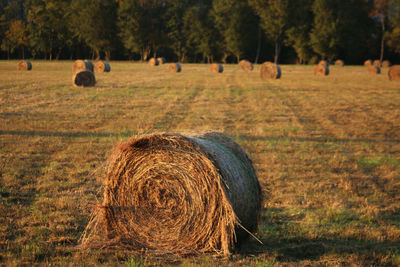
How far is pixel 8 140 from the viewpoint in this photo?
31.1ft

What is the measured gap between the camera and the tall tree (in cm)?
6812

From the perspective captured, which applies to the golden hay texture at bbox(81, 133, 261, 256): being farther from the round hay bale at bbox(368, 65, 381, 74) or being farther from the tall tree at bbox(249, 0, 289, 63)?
the tall tree at bbox(249, 0, 289, 63)

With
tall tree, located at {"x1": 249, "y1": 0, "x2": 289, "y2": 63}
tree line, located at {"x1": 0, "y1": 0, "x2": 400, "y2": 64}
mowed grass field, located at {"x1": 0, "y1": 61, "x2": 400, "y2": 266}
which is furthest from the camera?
Result: tall tree, located at {"x1": 249, "y1": 0, "x2": 289, "y2": 63}

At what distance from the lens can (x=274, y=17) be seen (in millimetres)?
69750

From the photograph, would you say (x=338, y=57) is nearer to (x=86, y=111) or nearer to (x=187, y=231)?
(x=86, y=111)

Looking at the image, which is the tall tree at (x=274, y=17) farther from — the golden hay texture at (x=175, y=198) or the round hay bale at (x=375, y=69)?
the golden hay texture at (x=175, y=198)

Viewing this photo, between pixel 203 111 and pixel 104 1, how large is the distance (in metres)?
67.9

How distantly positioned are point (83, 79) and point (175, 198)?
18.5 meters

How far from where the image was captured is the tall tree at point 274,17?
68.1 metres

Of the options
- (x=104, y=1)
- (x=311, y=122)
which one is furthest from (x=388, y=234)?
(x=104, y=1)

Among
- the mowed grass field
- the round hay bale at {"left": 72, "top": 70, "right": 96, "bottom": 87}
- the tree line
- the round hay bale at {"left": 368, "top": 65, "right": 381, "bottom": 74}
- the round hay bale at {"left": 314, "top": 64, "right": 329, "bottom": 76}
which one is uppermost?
the tree line

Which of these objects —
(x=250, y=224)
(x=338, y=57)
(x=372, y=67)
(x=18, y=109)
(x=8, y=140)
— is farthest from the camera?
(x=338, y=57)

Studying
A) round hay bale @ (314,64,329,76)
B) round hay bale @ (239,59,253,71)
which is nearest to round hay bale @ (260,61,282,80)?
round hay bale @ (314,64,329,76)

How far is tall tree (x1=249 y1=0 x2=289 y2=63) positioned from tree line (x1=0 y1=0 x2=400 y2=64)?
16 cm
